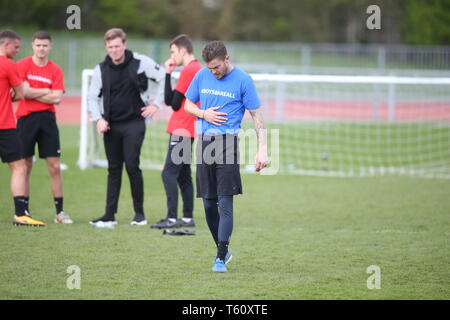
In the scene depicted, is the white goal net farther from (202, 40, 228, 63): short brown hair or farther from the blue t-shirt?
(202, 40, 228, 63): short brown hair

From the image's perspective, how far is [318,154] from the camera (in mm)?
16609

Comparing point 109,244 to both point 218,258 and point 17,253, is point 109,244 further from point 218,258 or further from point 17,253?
point 218,258

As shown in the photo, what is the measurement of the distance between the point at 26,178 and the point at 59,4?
3310 cm

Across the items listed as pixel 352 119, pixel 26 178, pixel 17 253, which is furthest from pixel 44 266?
pixel 352 119

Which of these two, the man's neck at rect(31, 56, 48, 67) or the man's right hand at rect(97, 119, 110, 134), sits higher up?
the man's neck at rect(31, 56, 48, 67)

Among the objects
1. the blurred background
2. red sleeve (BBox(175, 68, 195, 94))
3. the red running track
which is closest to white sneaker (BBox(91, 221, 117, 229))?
red sleeve (BBox(175, 68, 195, 94))

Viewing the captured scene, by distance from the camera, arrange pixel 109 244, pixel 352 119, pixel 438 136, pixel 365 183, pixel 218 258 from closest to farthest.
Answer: pixel 218 258, pixel 109 244, pixel 365 183, pixel 438 136, pixel 352 119

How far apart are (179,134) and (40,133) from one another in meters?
1.68

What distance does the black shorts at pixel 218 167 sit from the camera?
6.52m

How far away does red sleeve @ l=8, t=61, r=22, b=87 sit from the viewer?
26.6 ft

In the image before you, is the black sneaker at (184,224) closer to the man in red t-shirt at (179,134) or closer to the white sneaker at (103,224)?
the man in red t-shirt at (179,134)

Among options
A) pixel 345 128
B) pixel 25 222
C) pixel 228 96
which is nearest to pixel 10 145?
pixel 25 222

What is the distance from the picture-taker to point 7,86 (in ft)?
26.9

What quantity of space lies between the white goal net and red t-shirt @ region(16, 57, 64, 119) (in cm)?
401
